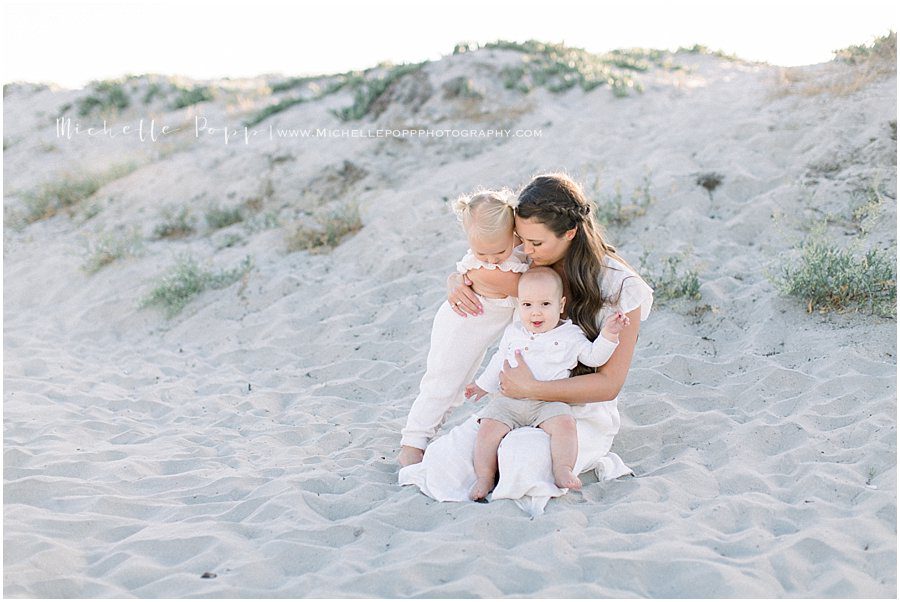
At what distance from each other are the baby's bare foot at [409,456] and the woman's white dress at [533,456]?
183mm

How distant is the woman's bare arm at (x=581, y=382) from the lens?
11.8ft

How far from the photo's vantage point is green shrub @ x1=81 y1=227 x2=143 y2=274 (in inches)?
354

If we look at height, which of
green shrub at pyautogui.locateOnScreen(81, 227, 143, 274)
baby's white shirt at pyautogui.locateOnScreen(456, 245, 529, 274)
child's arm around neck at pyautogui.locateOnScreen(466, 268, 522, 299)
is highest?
baby's white shirt at pyautogui.locateOnScreen(456, 245, 529, 274)

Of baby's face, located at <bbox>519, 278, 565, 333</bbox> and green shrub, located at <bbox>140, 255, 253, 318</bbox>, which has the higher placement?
baby's face, located at <bbox>519, 278, 565, 333</bbox>

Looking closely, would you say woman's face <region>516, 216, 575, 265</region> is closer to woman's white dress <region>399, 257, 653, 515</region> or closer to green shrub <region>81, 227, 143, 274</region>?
woman's white dress <region>399, 257, 653, 515</region>

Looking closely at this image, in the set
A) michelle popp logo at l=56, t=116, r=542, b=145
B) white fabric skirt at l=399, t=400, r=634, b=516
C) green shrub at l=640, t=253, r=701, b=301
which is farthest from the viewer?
michelle popp logo at l=56, t=116, r=542, b=145

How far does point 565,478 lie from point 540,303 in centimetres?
77

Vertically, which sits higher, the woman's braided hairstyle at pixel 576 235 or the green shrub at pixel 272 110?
the green shrub at pixel 272 110

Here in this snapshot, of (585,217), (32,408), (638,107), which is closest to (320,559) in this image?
(585,217)

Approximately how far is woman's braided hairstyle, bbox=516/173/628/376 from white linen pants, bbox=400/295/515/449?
1.18 feet

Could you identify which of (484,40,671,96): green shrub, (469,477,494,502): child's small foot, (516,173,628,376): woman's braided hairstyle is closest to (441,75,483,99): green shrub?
(484,40,671,96): green shrub

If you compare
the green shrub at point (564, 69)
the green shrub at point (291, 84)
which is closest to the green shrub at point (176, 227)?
the green shrub at point (564, 69)

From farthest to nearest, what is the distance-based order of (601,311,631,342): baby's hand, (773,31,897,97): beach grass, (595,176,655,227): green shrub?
1. (773,31,897,97): beach grass
2. (595,176,655,227): green shrub
3. (601,311,631,342): baby's hand

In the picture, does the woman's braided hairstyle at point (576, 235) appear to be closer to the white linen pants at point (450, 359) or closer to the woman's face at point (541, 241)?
the woman's face at point (541, 241)
